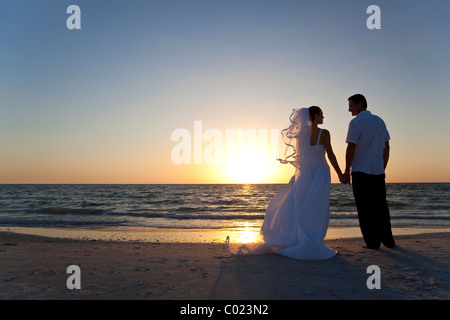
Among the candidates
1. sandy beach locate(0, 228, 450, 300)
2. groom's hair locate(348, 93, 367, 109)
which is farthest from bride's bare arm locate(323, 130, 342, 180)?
sandy beach locate(0, 228, 450, 300)

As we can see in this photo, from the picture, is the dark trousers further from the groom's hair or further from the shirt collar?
the groom's hair

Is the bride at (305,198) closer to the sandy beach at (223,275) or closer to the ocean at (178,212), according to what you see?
the sandy beach at (223,275)

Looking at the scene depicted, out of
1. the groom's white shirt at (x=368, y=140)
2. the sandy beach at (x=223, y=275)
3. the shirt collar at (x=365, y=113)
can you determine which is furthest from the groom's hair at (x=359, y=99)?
the sandy beach at (x=223, y=275)

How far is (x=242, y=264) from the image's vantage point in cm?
468

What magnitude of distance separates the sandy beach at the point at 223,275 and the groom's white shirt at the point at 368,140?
1463 millimetres

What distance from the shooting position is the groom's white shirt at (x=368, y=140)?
214 inches

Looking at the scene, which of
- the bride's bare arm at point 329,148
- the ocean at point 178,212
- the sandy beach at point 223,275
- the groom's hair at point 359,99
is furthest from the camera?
the ocean at point 178,212

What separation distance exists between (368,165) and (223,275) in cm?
312

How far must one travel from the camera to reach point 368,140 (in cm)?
545

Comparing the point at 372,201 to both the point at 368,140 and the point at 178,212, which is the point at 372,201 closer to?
the point at 368,140

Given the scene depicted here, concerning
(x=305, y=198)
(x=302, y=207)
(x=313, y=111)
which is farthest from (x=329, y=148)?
(x=302, y=207)

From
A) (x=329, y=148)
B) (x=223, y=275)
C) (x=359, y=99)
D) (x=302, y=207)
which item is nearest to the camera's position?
(x=223, y=275)
